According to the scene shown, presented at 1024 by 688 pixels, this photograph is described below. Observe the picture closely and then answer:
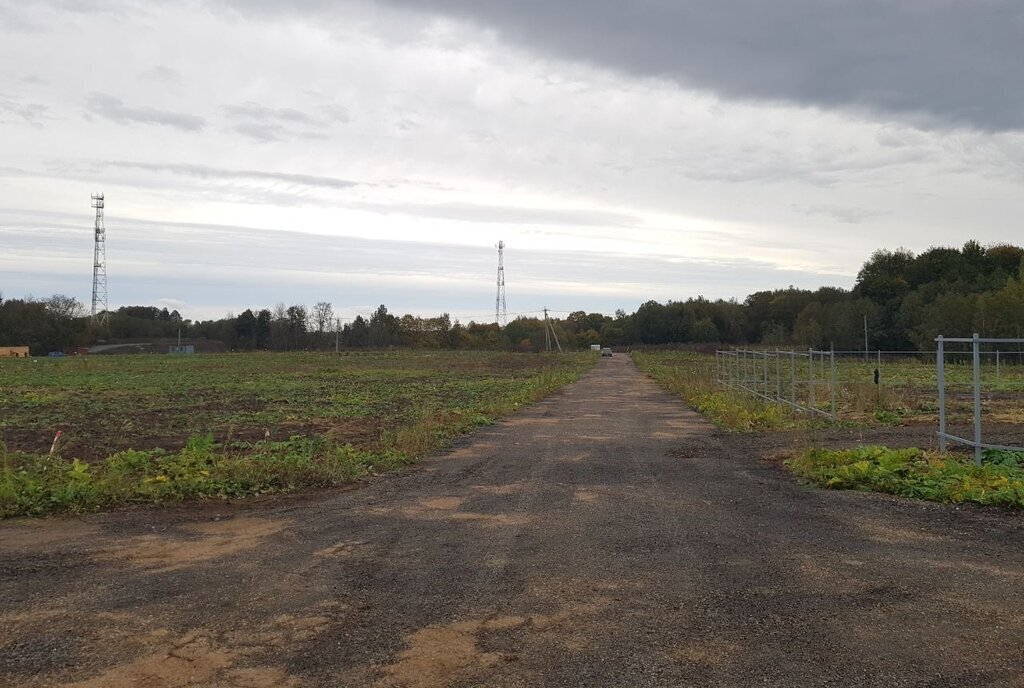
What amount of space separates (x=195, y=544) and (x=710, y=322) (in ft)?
435

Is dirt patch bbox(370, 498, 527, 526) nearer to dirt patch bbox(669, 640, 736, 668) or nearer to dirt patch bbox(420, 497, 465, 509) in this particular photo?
dirt patch bbox(420, 497, 465, 509)

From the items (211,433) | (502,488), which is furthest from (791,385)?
(211,433)

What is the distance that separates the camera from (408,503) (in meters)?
9.15

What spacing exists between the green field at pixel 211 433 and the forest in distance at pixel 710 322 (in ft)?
145

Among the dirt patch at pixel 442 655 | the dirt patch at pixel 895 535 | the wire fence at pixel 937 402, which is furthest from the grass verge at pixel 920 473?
the dirt patch at pixel 442 655

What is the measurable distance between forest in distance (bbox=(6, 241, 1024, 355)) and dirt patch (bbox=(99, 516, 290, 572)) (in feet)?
181

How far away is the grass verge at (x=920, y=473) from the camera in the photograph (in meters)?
8.64

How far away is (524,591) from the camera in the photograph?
18.8 ft

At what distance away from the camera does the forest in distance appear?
69.5m

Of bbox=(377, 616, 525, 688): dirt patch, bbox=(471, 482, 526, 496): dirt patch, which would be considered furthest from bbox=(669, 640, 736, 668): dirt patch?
bbox=(471, 482, 526, 496): dirt patch

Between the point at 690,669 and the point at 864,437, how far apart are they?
10.7 metres

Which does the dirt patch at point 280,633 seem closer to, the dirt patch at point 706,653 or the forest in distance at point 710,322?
the dirt patch at point 706,653

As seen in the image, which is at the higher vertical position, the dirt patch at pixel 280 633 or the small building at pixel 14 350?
the small building at pixel 14 350

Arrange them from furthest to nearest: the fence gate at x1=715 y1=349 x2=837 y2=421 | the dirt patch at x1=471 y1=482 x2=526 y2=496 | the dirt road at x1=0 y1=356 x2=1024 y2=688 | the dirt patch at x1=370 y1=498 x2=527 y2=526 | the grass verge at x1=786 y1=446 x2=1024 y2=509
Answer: the fence gate at x1=715 y1=349 x2=837 y2=421 → the dirt patch at x1=471 y1=482 x2=526 y2=496 → the grass verge at x1=786 y1=446 x2=1024 y2=509 → the dirt patch at x1=370 y1=498 x2=527 y2=526 → the dirt road at x1=0 y1=356 x2=1024 y2=688
